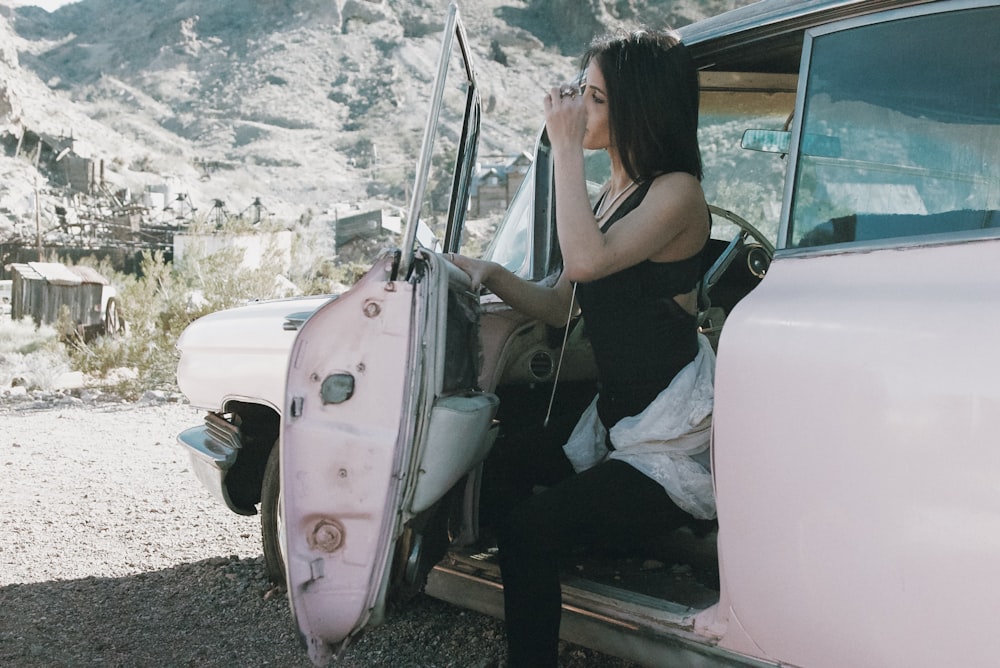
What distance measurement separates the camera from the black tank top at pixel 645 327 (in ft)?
8.43

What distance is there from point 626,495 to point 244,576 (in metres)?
2.26

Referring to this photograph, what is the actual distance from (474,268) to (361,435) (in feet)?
2.17

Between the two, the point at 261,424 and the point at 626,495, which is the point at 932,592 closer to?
the point at 626,495

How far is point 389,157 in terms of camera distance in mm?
54375

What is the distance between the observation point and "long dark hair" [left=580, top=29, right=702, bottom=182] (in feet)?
8.73

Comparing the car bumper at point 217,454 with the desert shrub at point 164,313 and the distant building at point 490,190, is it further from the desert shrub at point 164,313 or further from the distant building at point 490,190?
the distant building at point 490,190

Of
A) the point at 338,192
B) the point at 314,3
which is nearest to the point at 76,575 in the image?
the point at 338,192

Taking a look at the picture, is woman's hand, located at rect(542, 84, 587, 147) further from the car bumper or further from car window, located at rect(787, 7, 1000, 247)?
the car bumper

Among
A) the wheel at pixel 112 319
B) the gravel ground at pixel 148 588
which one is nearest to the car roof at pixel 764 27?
the gravel ground at pixel 148 588

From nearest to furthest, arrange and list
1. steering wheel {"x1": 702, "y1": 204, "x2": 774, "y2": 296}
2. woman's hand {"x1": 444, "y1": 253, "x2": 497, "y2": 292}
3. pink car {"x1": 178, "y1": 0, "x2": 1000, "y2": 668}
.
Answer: pink car {"x1": 178, "y1": 0, "x2": 1000, "y2": 668}, woman's hand {"x1": 444, "y1": 253, "x2": 497, "y2": 292}, steering wheel {"x1": 702, "y1": 204, "x2": 774, "y2": 296}

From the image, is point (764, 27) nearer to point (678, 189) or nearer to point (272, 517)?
point (678, 189)

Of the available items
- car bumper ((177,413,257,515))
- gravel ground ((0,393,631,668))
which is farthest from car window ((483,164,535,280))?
gravel ground ((0,393,631,668))

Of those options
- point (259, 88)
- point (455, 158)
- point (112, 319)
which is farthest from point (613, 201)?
point (259, 88)

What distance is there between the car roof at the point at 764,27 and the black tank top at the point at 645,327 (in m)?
0.62
